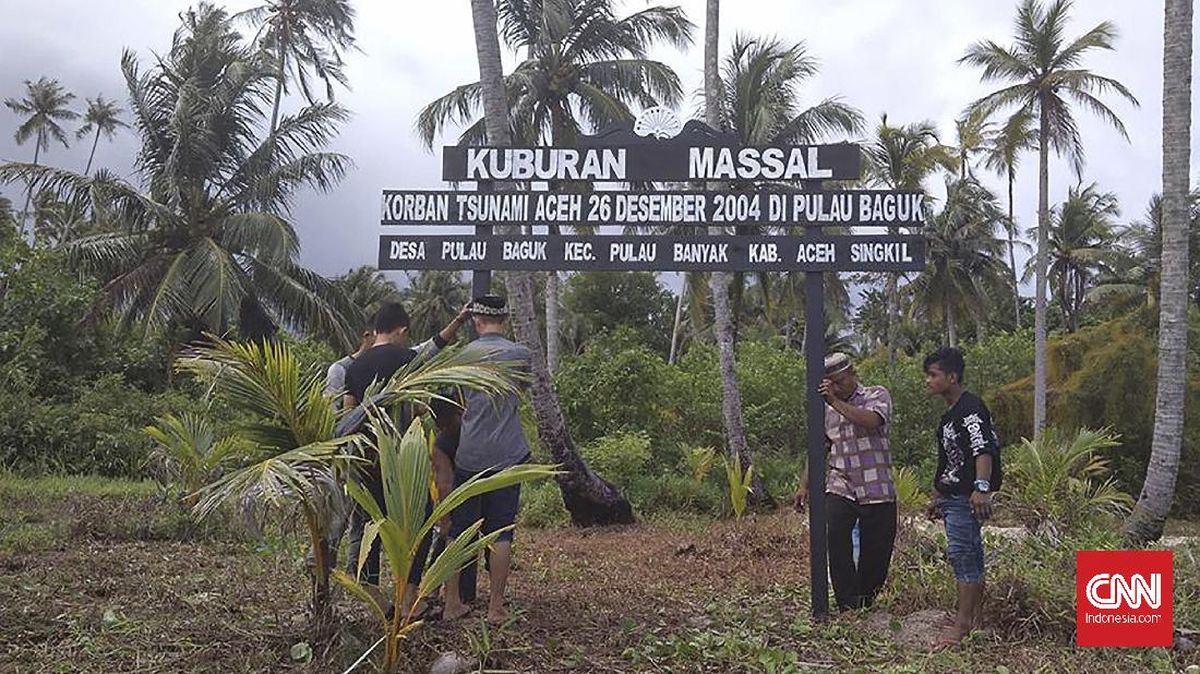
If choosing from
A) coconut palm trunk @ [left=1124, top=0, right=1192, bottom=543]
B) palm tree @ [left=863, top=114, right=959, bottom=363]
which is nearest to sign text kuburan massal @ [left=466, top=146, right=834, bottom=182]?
coconut palm trunk @ [left=1124, top=0, right=1192, bottom=543]

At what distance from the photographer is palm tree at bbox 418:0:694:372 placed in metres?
19.7

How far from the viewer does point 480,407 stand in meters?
5.29

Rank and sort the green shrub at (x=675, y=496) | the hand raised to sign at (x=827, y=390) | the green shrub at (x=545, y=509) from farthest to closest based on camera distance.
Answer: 1. the green shrub at (x=675, y=496)
2. the green shrub at (x=545, y=509)
3. the hand raised to sign at (x=827, y=390)

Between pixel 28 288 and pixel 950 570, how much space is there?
15.1 m

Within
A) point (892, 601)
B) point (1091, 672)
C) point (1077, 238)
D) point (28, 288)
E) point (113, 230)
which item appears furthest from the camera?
point (1077, 238)

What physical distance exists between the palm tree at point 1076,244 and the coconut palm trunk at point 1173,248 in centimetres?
2921

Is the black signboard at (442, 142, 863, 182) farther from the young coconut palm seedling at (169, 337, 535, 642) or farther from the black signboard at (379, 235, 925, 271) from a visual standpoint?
the young coconut palm seedling at (169, 337, 535, 642)

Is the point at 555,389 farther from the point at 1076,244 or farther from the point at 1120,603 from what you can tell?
the point at 1076,244

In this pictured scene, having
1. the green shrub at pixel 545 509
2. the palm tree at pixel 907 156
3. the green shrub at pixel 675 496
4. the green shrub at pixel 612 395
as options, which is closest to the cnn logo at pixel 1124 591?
the green shrub at pixel 545 509

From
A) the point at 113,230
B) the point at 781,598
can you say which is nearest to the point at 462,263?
the point at 781,598

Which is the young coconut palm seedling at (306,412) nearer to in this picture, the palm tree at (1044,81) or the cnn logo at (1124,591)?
the cnn logo at (1124,591)

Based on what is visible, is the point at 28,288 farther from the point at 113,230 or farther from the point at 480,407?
the point at 480,407

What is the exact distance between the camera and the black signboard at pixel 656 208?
251 inches

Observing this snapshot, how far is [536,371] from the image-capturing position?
10.5 meters
